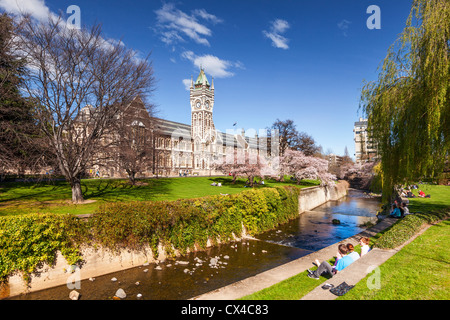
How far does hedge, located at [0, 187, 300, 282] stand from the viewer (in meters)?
8.98

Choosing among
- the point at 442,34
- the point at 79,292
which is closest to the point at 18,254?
the point at 79,292

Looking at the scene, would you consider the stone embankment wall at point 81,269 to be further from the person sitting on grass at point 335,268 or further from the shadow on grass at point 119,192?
the shadow on grass at point 119,192

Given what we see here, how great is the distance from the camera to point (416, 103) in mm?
11977

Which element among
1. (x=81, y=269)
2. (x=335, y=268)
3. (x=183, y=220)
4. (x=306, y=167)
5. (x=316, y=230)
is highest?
(x=306, y=167)

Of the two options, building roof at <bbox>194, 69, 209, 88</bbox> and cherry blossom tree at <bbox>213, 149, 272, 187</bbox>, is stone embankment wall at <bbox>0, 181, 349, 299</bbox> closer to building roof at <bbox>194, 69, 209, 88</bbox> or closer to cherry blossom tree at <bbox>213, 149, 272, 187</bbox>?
cherry blossom tree at <bbox>213, 149, 272, 187</bbox>

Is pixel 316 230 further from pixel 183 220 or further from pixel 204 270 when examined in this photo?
pixel 183 220

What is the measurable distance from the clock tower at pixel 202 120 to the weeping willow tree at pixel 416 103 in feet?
236

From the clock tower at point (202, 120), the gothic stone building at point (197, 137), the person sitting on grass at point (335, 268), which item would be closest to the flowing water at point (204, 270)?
the person sitting on grass at point (335, 268)

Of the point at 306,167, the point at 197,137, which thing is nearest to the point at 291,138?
the point at 306,167

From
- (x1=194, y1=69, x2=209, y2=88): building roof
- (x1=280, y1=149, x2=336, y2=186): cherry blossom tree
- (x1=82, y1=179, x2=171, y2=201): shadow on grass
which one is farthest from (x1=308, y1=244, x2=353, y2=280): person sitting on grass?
(x1=194, y1=69, x2=209, y2=88): building roof

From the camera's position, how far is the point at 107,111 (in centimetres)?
1791

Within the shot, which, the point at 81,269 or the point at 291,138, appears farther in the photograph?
the point at 291,138

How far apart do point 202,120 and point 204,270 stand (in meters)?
77.0
